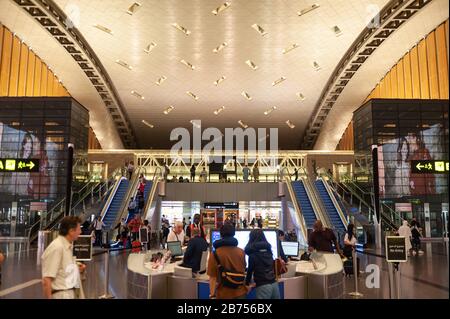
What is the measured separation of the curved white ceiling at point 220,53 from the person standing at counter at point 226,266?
21.9m

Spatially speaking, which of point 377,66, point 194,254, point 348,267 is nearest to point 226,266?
point 194,254

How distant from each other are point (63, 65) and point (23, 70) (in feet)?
12.9

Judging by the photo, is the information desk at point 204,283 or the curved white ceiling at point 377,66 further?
the curved white ceiling at point 377,66

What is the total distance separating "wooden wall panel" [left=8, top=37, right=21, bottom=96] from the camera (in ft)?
83.3

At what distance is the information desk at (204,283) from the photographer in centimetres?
616

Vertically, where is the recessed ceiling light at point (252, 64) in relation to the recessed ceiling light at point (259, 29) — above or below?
below

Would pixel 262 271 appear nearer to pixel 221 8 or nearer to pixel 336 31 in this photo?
pixel 221 8

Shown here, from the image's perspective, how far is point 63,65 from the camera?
3081 cm

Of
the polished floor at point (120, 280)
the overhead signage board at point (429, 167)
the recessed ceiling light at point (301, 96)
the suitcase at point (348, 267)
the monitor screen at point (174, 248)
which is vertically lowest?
the polished floor at point (120, 280)

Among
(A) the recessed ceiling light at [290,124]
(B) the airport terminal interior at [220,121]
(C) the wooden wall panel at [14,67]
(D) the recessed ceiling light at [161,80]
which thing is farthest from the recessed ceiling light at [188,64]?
(A) the recessed ceiling light at [290,124]

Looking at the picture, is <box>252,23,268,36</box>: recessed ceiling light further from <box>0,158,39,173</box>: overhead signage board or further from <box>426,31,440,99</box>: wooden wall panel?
<box>0,158,39,173</box>: overhead signage board

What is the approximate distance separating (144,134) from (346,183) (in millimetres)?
26587

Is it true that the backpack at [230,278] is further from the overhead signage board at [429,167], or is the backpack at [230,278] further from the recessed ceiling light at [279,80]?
the recessed ceiling light at [279,80]

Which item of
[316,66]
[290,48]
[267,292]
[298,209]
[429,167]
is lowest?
[267,292]
